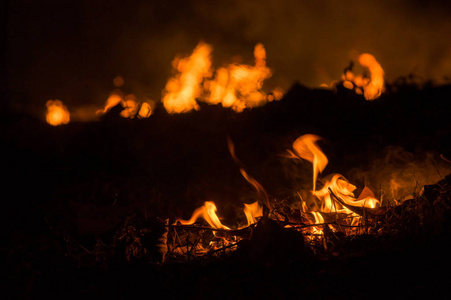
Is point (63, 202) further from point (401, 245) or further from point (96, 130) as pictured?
point (401, 245)

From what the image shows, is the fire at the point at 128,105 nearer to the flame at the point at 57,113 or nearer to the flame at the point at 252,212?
the flame at the point at 57,113

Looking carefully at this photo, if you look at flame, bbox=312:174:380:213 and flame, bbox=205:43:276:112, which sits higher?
flame, bbox=205:43:276:112

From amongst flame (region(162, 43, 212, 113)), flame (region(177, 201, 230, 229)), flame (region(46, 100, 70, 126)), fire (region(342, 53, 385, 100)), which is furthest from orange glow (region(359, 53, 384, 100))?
flame (region(46, 100, 70, 126))

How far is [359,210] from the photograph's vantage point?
3.16 meters

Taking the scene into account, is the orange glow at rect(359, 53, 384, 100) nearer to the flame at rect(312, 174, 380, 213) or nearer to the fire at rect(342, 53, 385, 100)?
the fire at rect(342, 53, 385, 100)

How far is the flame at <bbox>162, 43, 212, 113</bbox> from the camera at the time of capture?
19.8ft

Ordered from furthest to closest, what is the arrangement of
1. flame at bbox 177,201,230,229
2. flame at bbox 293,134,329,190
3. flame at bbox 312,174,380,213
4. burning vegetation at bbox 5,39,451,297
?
flame at bbox 293,134,329,190, flame at bbox 312,174,380,213, flame at bbox 177,201,230,229, burning vegetation at bbox 5,39,451,297

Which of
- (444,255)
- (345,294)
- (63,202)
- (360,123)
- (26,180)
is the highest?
(360,123)

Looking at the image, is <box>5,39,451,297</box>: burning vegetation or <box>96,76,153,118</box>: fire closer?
<box>5,39,451,297</box>: burning vegetation

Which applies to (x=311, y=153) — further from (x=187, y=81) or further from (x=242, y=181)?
(x=187, y=81)

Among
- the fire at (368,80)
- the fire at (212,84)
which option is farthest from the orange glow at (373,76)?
the fire at (212,84)

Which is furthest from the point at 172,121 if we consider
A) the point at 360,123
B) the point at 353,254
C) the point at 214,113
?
the point at 353,254

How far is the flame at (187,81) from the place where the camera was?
6.02 m

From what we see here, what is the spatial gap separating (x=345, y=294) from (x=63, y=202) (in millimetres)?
3014
